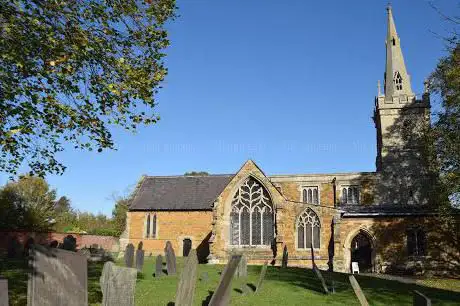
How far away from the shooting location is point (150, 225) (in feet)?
125

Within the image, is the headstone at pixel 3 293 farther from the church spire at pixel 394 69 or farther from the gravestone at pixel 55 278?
the church spire at pixel 394 69

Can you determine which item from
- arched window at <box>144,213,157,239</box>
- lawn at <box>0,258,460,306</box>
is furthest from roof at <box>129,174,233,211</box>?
lawn at <box>0,258,460,306</box>

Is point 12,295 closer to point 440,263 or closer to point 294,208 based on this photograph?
point 294,208

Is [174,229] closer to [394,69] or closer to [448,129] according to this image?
[448,129]

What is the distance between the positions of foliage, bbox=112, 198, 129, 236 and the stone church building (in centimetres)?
1234

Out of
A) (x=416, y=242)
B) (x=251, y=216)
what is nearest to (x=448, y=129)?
(x=416, y=242)

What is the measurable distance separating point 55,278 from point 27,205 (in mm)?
45520

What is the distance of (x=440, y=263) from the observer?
27.9 meters

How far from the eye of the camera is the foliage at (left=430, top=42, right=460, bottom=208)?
79.8ft

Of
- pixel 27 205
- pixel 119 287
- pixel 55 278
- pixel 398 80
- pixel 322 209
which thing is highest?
pixel 398 80

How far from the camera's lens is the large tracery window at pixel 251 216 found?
29.7 meters

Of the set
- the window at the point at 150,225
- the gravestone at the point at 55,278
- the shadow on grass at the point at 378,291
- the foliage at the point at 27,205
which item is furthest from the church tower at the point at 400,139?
the gravestone at the point at 55,278

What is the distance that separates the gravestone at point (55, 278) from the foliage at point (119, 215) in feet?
150

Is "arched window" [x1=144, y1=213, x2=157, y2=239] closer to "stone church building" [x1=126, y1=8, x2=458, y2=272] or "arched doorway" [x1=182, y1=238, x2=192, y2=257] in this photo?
"stone church building" [x1=126, y1=8, x2=458, y2=272]
